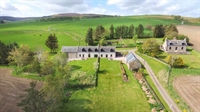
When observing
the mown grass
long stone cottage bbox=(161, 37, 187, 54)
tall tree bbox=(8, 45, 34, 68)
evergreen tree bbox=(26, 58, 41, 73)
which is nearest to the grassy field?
the mown grass

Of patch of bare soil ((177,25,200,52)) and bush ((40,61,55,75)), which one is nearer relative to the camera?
bush ((40,61,55,75))

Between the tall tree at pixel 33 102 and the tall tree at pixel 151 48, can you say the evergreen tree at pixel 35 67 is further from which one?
the tall tree at pixel 151 48

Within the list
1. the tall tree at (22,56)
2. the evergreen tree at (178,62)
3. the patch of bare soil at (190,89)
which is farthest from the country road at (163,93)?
the tall tree at (22,56)

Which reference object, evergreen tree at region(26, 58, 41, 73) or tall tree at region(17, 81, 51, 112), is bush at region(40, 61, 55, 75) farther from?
tall tree at region(17, 81, 51, 112)

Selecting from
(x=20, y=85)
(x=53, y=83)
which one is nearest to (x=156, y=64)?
(x=53, y=83)

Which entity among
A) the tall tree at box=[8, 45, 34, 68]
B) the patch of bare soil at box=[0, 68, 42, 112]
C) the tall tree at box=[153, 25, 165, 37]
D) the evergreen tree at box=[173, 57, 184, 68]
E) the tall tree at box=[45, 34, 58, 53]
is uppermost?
the tall tree at box=[153, 25, 165, 37]

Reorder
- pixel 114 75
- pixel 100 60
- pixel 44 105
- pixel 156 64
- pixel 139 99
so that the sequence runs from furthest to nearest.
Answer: pixel 100 60 < pixel 156 64 < pixel 114 75 < pixel 139 99 < pixel 44 105

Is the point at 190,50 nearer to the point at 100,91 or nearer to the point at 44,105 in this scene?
the point at 100,91
